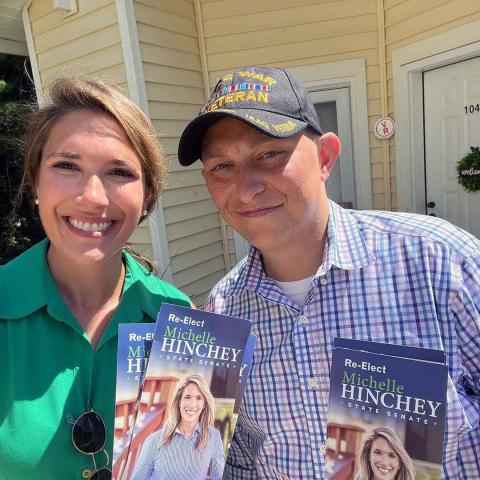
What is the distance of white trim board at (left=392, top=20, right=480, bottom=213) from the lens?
3.78 m

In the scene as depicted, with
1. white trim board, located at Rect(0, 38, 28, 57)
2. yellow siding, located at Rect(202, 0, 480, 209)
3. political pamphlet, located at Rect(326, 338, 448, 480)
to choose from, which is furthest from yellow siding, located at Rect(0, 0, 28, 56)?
political pamphlet, located at Rect(326, 338, 448, 480)

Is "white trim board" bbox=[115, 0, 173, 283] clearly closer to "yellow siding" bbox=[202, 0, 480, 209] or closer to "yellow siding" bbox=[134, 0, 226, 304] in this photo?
"yellow siding" bbox=[134, 0, 226, 304]

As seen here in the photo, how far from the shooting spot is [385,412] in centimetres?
91

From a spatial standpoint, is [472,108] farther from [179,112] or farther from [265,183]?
[265,183]

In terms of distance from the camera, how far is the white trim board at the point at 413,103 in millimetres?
3775

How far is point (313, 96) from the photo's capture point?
14.7ft

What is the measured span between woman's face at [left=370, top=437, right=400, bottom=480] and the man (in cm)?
31

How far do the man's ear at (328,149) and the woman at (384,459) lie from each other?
0.81m

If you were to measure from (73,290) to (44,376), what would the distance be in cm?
30

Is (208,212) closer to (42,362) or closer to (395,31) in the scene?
(395,31)

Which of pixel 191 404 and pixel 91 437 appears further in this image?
pixel 91 437

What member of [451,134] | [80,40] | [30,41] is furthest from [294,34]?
[30,41]

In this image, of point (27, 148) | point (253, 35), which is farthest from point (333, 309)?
point (253, 35)

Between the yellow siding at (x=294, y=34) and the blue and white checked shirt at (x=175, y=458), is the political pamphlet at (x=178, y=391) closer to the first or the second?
the blue and white checked shirt at (x=175, y=458)
